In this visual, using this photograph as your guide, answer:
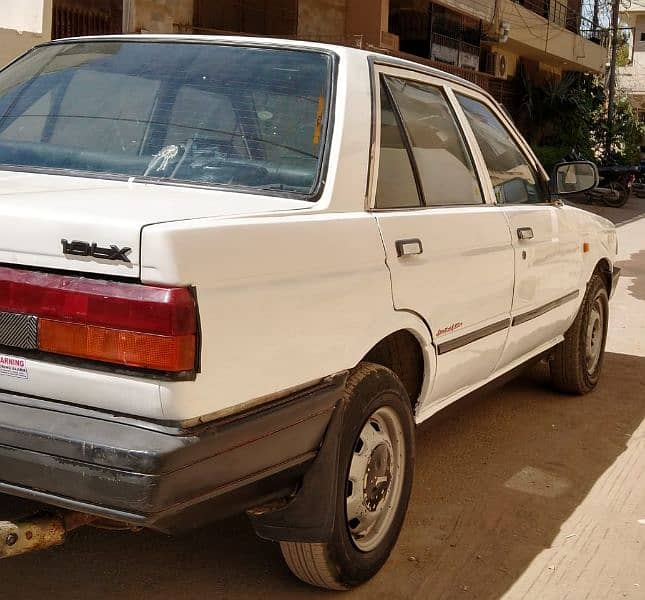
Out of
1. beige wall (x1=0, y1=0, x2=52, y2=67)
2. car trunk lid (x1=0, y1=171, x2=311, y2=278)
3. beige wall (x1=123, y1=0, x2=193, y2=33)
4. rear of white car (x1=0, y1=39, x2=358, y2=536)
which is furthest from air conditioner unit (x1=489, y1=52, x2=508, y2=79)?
car trunk lid (x1=0, y1=171, x2=311, y2=278)

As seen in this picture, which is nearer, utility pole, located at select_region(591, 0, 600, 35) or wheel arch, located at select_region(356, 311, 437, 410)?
wheel arch, located at select_region(356, 311, 437, 410)

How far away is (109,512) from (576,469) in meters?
2.89

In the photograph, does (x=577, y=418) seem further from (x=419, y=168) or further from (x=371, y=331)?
(x=371, y=331)

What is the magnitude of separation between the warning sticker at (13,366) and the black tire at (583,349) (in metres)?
3.82

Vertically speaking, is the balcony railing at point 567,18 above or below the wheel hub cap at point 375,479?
above

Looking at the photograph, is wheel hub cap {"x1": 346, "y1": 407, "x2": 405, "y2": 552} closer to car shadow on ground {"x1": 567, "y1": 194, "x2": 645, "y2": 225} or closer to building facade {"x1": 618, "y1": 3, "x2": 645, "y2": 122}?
car shadow on ground {"x1": 567, "y1": 194, "x2": 645, "y2": 225}

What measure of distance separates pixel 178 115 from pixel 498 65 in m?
22.5

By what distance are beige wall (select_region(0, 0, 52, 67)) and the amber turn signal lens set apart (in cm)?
803

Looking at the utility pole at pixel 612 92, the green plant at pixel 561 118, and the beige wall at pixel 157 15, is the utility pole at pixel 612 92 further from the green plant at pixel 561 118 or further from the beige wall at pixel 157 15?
the beige wall at pixel 157 15

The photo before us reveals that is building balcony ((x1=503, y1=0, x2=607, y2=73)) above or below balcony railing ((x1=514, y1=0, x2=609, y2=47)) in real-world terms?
below

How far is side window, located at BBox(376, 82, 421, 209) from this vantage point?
3.44 meters

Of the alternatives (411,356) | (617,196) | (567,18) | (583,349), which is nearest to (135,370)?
(411,356)

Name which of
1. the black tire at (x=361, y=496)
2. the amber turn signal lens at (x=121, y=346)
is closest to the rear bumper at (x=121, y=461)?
the amber turn signal lens at (x=121, y=346)

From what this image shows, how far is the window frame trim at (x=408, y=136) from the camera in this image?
3.32 metres
